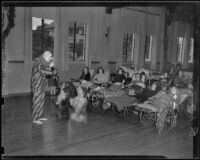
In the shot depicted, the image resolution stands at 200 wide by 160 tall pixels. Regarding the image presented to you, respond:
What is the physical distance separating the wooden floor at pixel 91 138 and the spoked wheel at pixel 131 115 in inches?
8.3

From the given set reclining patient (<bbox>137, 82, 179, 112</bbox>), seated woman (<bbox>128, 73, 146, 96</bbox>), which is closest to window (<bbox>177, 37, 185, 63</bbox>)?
reclining patient (<bbox>137, 82, 179, 112</bbox>)

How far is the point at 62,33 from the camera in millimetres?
6699

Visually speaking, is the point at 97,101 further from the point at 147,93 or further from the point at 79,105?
the point at 79,105

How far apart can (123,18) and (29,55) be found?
2.90 meters

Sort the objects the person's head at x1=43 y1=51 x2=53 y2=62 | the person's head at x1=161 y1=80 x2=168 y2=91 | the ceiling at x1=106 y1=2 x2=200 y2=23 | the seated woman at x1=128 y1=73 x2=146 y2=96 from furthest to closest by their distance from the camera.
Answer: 1. the seated woman at x1=128 y1=73 x2=146 y2=96
2. the person's head at x1=161 y1=80 x2=168 y2=91
3. the person's head at x1=43 y1=51 x2=53 y2=62
4. the ceiling at x1=106 y1=2 x2=200 y2=23

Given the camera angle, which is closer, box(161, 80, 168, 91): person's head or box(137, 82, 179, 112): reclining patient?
box(137, 82, 179, 112): reclining patient

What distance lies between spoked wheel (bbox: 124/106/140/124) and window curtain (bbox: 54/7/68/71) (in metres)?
2.02

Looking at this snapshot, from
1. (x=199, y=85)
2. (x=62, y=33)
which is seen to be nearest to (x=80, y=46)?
(x=62, y=33)

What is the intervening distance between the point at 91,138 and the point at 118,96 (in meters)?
1.55

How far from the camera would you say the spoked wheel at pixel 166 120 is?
475 centimetres

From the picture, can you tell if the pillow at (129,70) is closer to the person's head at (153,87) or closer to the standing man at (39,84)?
the person's head at (153,87)

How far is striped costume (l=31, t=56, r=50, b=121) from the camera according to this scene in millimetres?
4773

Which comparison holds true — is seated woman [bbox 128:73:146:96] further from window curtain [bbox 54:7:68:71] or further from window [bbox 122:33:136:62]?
window curtain [bbox 54:7:68:71]

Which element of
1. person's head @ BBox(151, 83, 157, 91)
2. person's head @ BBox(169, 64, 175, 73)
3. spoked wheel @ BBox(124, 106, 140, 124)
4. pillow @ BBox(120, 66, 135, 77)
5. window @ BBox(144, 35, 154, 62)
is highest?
window @ BBox(144, 35, 154, 62)
